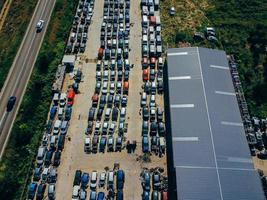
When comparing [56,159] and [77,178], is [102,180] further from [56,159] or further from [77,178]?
Answer: [56,159]

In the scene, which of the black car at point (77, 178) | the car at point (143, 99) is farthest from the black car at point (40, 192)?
the car at point (143, 99)

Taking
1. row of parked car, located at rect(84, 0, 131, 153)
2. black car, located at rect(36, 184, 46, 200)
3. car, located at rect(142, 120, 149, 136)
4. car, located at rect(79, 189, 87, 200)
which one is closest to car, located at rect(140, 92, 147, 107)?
row of parked car, located at rect(84, 0, 131, 153)

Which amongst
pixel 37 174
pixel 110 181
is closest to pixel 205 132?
pixel 110 181

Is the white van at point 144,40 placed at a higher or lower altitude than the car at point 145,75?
higher

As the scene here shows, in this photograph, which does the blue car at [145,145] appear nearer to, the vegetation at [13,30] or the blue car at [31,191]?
the blue car at [31,191]

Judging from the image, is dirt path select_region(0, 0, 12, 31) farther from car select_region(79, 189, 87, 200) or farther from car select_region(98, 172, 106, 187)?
car select_region(79, 189, 87, 200)

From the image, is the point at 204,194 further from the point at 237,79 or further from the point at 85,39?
the point at 85,39
